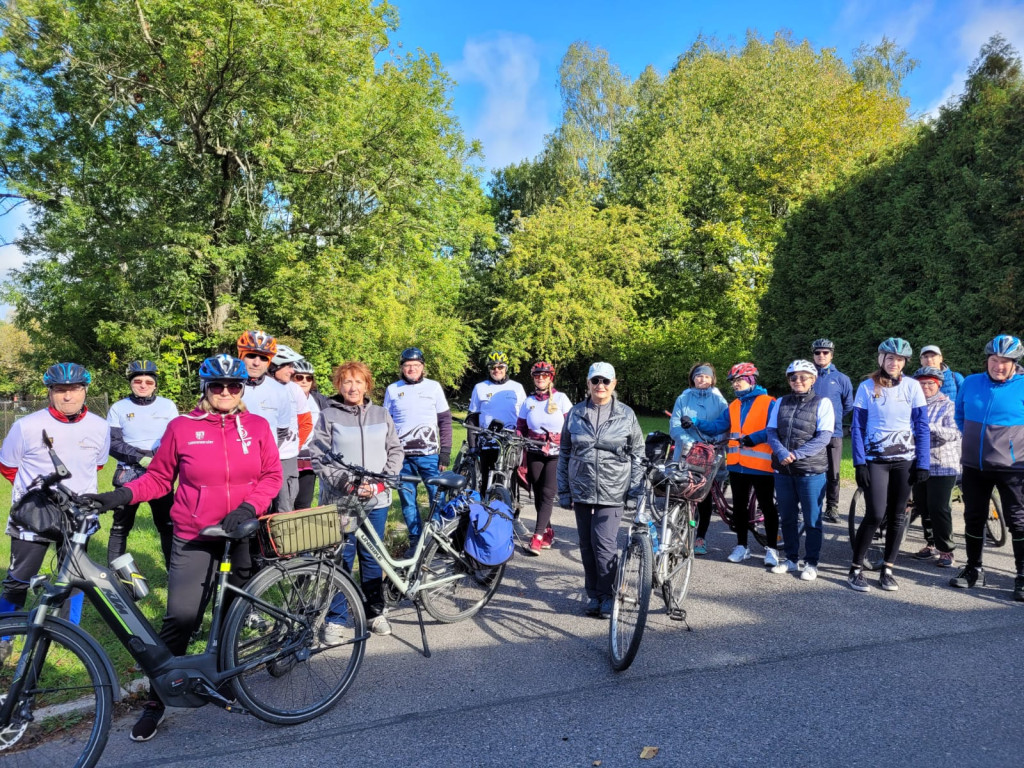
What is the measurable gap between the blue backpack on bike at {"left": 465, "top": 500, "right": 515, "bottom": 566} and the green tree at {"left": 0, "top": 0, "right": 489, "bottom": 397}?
A: 49.6ft

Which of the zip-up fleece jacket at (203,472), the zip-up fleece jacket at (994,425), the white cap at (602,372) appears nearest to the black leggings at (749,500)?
the zip-up fleece jacket at (994,425)

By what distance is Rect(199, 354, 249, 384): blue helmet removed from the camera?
142 inches

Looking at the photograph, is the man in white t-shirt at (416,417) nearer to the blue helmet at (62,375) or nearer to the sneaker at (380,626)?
the sneaker at (380,626)

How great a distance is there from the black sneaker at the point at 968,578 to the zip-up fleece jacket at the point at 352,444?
478 centimetres

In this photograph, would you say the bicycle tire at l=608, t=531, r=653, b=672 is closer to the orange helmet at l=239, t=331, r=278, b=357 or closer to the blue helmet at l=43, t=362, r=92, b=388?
the orange helmet at l=239, t=331, r=278, b=357

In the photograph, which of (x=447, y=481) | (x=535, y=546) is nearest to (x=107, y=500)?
(x=447, y=481)

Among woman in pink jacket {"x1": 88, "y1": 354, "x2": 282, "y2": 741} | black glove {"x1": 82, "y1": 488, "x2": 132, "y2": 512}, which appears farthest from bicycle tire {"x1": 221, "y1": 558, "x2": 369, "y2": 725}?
black glove {"x1": 82, "y1": 488, "x2": 132, "y2": 512}

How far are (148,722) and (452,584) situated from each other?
2.16 m

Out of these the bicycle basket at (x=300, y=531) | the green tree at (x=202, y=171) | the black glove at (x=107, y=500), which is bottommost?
the bicycle basket at (x=300, y=531)

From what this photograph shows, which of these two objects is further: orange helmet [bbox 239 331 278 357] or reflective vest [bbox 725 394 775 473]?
reflective vest [bbox 725 394 775 473]

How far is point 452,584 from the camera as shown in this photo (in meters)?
5.07

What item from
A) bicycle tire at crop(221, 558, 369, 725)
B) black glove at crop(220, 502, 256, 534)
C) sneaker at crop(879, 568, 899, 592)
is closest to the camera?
black glove at crop(220, 502, 256, 534)

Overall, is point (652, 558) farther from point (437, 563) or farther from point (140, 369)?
point (140, 369)

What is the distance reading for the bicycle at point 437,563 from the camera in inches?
175
